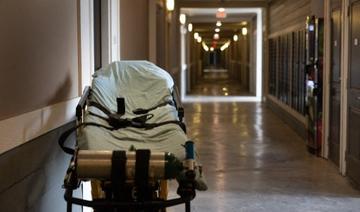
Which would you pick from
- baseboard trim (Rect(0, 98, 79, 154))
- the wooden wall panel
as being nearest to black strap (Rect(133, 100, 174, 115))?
baseboard trim (Rect(0, 98, 79, 154))

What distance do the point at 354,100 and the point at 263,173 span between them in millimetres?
1219

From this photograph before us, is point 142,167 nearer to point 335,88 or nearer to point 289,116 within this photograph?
point 335,88

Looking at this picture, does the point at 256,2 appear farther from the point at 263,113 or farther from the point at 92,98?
the point at 92,98

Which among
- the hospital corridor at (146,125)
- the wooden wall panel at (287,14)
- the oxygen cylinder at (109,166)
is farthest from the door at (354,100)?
the oxygen cylinder at (109,166)

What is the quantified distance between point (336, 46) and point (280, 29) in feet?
17.6

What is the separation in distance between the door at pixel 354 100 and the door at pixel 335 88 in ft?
1.71

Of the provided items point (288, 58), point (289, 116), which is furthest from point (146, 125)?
point (288, 58)

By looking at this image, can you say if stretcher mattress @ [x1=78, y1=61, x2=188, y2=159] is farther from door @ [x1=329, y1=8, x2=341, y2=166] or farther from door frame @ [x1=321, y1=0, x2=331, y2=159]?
door frame @ [x1=321, y1=0, x2=331, y2=159]

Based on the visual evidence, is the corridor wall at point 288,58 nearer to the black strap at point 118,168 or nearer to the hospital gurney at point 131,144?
the hospital gurney at point 131,144

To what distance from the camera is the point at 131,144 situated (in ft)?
9.21

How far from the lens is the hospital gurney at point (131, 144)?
8.15 feet

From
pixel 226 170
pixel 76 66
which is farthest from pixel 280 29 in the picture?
pixel 76 66

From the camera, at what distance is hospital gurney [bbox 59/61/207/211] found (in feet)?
8.15

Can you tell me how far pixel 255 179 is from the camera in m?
5.81
